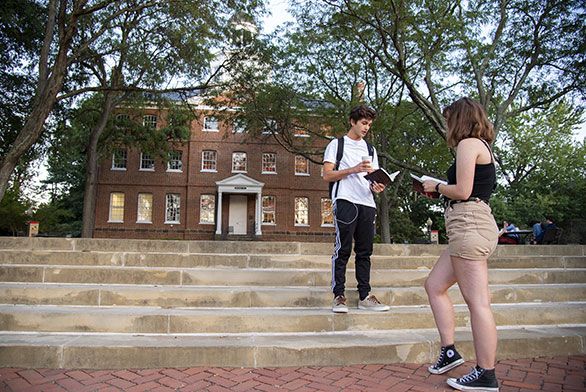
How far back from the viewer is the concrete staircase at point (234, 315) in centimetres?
302

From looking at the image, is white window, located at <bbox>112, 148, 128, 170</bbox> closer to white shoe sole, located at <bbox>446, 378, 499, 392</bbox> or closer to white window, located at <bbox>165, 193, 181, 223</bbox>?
white window, located at <bbox>165, 193, 181, 223</bbox>

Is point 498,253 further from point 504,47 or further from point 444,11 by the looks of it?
point 504,47

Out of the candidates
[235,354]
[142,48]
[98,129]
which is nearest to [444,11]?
[142,48]

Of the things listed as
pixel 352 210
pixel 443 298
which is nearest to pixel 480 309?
pixel 443 298

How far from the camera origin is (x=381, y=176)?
348 centimetres

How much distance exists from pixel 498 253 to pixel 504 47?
29.6 feet

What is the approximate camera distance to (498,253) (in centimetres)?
725

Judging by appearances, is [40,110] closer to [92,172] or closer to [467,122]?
[92,172]

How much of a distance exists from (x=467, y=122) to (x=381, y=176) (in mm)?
988

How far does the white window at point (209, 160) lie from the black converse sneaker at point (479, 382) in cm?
2607

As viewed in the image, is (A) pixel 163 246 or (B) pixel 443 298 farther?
(A) pixel 163 246

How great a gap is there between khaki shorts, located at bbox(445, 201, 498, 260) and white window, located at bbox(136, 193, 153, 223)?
1039 inches

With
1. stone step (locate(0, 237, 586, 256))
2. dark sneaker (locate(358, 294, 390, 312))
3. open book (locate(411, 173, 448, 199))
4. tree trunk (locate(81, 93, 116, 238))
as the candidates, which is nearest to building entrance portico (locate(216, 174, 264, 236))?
tree trunk (locate(81, 93, 116, 238))

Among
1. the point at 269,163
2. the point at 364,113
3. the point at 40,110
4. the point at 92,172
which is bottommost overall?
the point at 364,113
